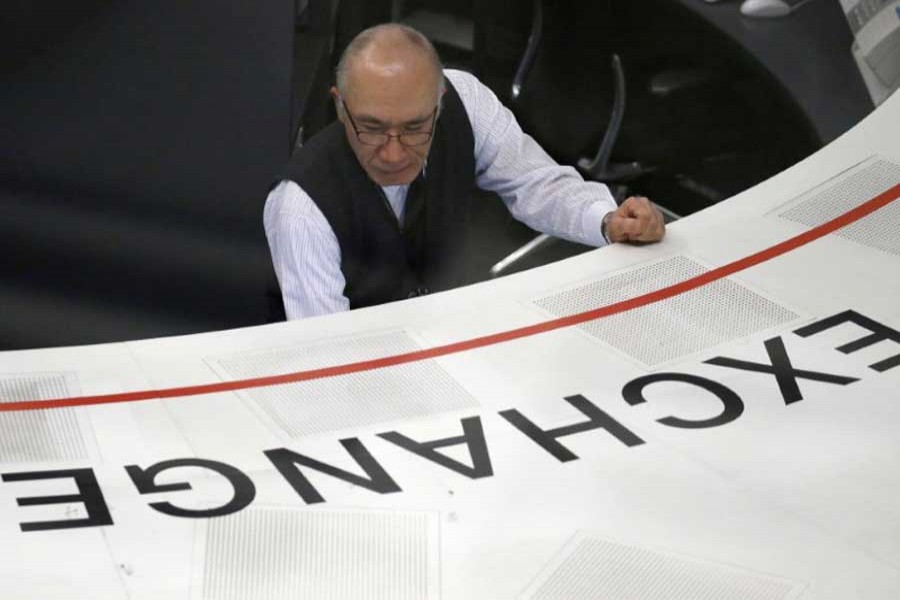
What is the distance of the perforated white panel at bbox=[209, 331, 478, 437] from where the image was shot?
141cm

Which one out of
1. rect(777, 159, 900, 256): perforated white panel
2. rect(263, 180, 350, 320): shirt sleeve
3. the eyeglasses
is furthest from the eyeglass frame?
rect(777, 159, 900, 256): perforated white panel

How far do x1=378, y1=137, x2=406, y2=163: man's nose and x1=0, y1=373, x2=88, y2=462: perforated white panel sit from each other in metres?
0.46

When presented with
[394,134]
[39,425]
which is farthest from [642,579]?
[394,134]

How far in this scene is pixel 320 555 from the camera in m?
1.22

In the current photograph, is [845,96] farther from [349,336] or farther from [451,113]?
[349,336]

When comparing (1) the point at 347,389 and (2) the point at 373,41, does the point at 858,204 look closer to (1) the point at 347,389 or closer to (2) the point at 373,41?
(2) the point at 373,41

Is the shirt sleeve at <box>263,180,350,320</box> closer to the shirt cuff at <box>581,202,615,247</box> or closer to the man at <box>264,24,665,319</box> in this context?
the man at <box>264,24,665,319</box>

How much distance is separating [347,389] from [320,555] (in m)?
0.26

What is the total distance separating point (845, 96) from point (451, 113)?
0.76 meters

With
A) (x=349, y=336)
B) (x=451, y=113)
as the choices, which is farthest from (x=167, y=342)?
(x=451, y=113)

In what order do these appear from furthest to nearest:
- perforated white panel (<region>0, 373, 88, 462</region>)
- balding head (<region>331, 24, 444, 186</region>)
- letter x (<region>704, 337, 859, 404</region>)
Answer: balding head (<region>331, 24, 444, 186</region>) → letter x (<region>704, 337, 859, 404</region>) → perforated white panel (<region>0, 373, 88, 462</region>)

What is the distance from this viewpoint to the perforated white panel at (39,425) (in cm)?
134

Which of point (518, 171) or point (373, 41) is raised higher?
point (373, 41)

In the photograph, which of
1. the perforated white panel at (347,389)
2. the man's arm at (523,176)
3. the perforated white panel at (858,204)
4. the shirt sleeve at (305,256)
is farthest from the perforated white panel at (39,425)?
the perforated white panel at (858,204)
